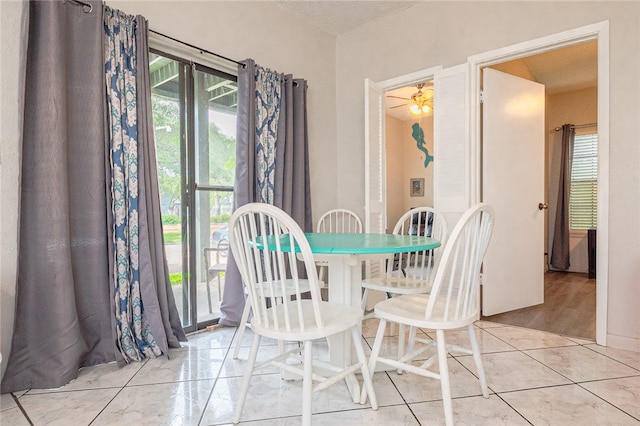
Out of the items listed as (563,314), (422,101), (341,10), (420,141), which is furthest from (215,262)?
(420,141)

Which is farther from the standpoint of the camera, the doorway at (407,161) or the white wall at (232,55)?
the doorway at (407,161)

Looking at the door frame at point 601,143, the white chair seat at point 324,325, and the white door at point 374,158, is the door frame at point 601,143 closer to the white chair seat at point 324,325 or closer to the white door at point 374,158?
the white door at point 374,158

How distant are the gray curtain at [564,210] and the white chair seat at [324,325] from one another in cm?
487

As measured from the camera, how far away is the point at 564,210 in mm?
5266

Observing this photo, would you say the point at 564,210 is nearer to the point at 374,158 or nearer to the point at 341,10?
the point at 374,158

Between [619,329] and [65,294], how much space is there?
3244 millimetres

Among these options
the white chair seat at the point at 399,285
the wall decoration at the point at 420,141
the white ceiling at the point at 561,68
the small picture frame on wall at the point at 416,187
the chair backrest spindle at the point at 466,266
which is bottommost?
the white chair seat at the point at 399,285

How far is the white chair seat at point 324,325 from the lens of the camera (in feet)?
4.58

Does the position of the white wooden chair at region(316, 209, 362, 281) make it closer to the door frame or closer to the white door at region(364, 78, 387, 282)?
the white door at region(364, 78, 387, 282)

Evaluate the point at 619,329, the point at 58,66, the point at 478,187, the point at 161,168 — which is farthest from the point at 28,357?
the point at 619,329

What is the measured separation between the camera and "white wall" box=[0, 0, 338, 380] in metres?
1.81

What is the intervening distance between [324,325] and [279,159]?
1.88 metres

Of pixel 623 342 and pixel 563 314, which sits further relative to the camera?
pixel 563 314

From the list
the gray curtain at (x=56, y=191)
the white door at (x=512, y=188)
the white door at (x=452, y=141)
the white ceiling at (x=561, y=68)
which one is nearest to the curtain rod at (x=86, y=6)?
the gray curtain at (x=56, y=191)
